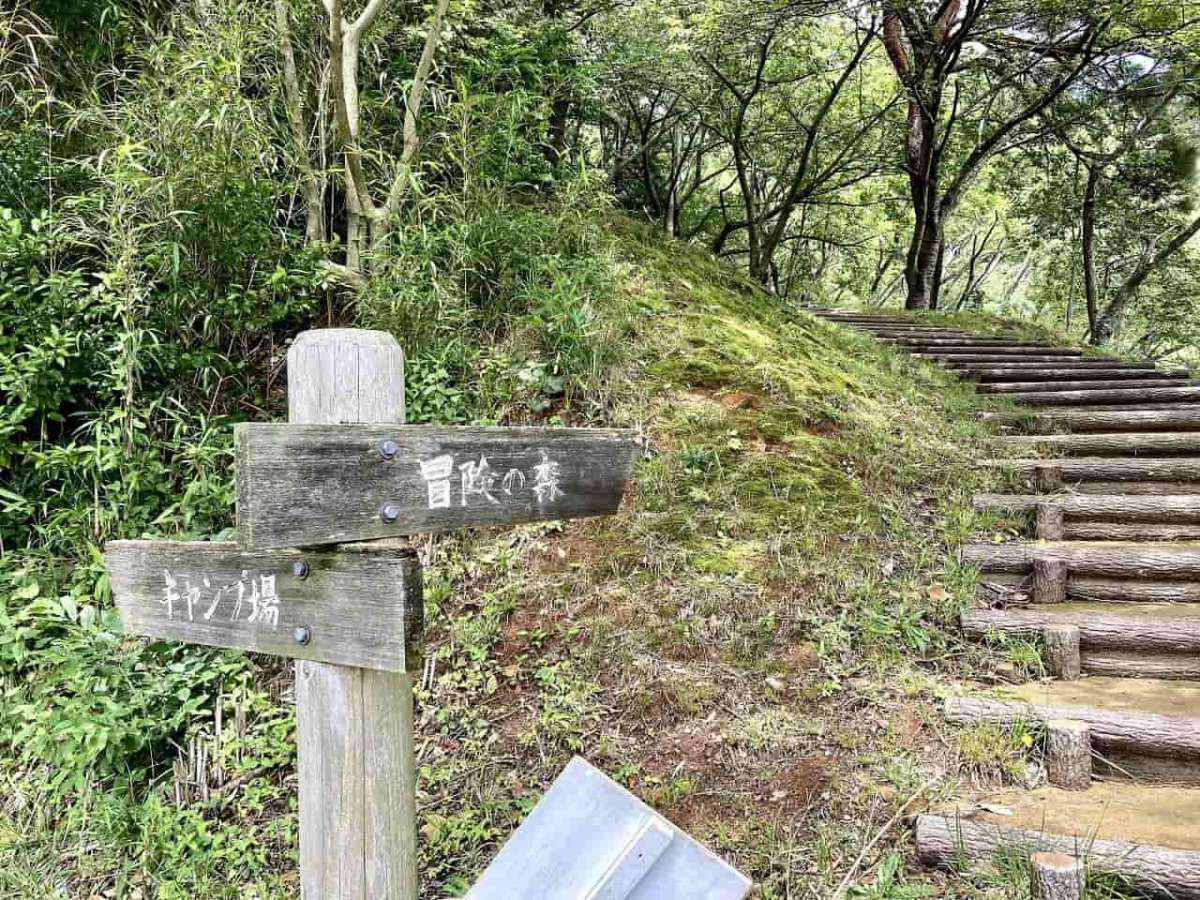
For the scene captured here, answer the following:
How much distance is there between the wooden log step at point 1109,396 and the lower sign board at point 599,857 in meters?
6.25

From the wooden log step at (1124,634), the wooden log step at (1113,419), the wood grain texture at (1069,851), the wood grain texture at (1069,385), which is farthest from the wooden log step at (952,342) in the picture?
the wood grain texture at (1069,851)

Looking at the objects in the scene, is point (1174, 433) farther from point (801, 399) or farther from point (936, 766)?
point (936, 766)

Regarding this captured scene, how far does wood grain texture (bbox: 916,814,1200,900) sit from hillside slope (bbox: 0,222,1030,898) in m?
0.13

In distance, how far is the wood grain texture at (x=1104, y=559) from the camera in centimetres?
389

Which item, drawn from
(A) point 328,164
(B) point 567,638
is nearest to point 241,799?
(B) point 567,638

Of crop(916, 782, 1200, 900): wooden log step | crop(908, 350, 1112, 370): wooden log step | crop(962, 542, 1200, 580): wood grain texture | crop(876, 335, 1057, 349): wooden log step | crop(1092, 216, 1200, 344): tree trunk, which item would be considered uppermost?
crop(1092, 216, 1200, 344): tree trunk

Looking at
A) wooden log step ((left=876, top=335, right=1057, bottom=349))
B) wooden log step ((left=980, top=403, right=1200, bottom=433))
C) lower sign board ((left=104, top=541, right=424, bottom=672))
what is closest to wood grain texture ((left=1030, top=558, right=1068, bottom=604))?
wooden log step ((left=980, top=403, right=1200, bottom=433))

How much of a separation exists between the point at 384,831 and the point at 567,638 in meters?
1.70

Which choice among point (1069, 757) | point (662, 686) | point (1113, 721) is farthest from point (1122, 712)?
point (662, 686)

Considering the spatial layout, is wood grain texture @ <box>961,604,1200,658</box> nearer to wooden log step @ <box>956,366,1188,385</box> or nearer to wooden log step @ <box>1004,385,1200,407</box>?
wooden log step @ <box>1004,385,1200,407</box>

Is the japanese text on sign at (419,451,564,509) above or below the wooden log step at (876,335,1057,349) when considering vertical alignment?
below

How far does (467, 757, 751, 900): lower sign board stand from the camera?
4.30 ft

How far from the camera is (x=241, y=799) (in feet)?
9.55

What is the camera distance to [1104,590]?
3.92 metres
